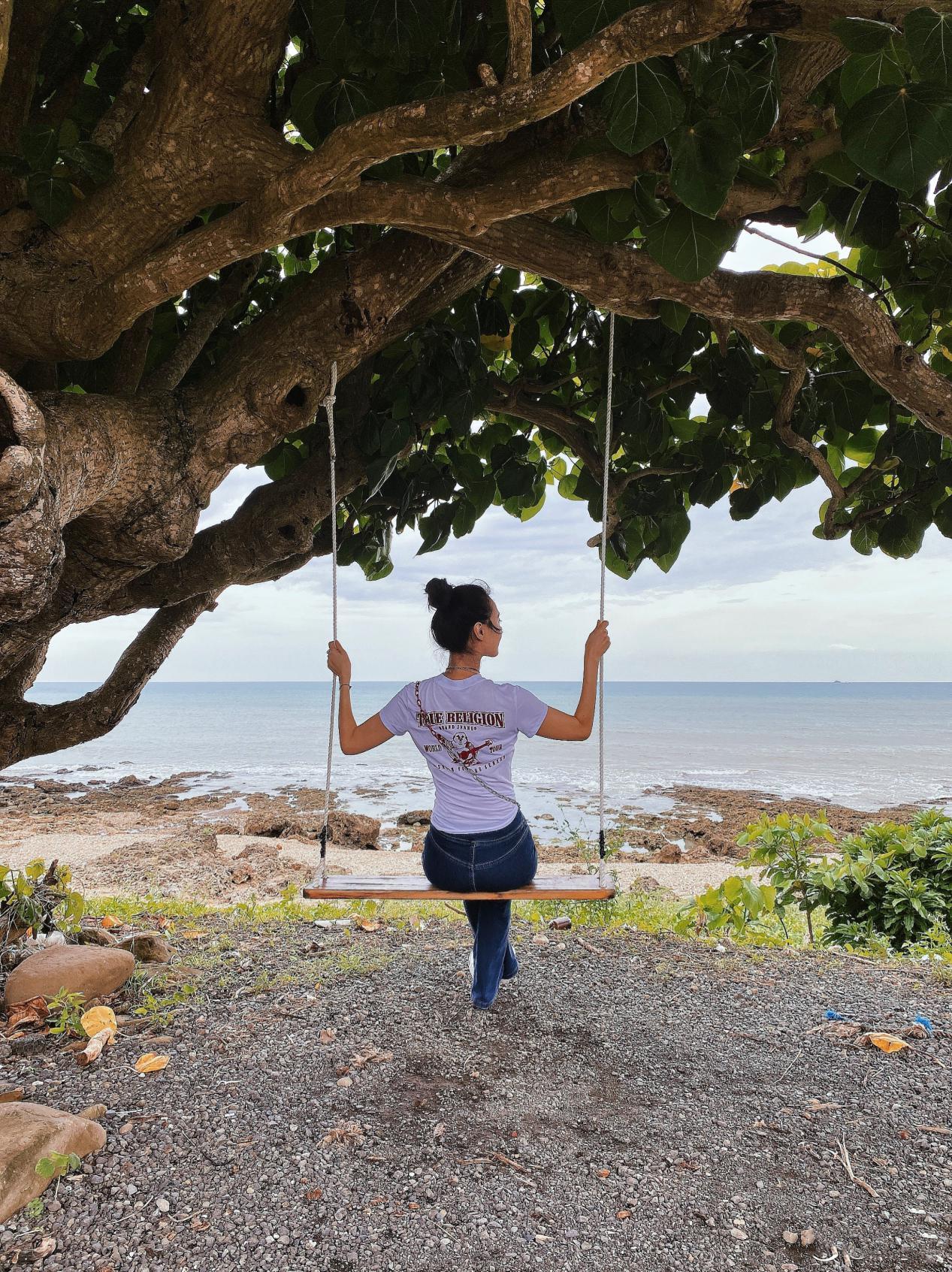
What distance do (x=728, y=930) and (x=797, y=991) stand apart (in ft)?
3.76

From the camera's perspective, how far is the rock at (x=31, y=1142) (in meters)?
1.83

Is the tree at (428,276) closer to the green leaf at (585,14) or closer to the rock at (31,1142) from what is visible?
the green leaf at (585,14)

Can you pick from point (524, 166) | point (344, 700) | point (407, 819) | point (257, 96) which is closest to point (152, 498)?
point (344, 700)

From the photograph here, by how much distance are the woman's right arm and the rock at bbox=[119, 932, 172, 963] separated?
204 cm

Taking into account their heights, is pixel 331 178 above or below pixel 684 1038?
above

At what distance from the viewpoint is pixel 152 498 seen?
281 centimetres

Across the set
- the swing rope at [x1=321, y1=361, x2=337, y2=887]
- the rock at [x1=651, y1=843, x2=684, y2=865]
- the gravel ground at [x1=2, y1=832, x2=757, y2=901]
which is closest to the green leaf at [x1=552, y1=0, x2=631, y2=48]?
the swing rope at [x1=321, y1=361, x2=337, y2=887]

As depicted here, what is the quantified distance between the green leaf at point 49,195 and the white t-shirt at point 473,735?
1.79 meters

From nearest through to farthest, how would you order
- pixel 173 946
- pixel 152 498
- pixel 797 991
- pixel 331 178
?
pixel 331 178 → pixel 152 498 → pixel 797 991 → pixel 173 946

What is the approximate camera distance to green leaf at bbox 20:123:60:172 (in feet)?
7.54

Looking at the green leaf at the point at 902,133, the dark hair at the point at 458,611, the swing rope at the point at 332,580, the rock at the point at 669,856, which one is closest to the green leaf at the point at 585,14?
the green leaf at the point at 902,133

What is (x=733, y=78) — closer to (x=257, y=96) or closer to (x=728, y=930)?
(x=257, y=96)

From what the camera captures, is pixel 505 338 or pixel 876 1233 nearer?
Result: pixel 876 1233

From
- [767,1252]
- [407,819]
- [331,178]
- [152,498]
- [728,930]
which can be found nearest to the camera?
[767,1252]
